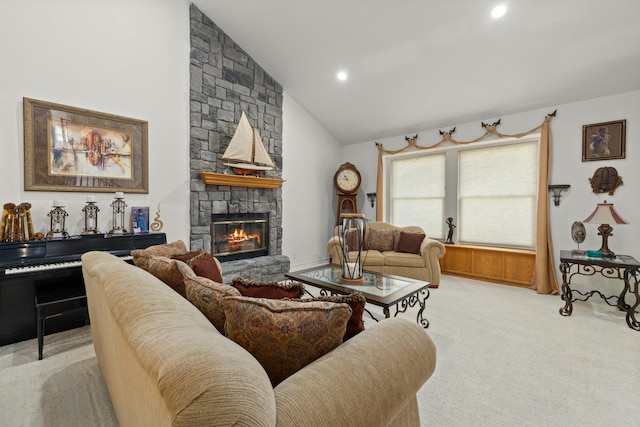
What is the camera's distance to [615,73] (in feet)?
10.5

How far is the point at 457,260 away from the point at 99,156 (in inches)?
200

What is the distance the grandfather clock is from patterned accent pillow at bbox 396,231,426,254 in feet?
4.39

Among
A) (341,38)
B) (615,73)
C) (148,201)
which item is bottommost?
(148,201)

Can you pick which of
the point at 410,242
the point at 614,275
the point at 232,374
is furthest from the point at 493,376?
the point at 614,275

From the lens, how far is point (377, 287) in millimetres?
2477

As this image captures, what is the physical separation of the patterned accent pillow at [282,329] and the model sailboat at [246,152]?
337 cm

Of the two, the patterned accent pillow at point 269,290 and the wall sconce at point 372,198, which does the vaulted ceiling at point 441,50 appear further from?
the patterned accent pillow at point 269,290

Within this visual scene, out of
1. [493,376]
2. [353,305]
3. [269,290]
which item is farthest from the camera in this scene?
[493,376]

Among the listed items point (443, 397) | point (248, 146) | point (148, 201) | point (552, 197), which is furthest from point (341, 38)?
point (443, 397)

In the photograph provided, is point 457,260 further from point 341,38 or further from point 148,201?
point 148,201

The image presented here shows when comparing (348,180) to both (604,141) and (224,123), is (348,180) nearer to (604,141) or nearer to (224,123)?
(224,123)

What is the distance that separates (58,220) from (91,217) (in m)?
0.27

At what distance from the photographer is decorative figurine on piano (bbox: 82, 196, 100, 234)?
9.69ft

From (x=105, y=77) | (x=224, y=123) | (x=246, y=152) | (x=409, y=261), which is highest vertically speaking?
(x=105, y=77)
